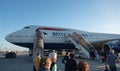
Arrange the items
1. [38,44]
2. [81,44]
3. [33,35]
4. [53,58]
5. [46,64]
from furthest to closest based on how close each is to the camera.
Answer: [33,35] → [81,44] → [38,44] → [53,58] → [46,64]

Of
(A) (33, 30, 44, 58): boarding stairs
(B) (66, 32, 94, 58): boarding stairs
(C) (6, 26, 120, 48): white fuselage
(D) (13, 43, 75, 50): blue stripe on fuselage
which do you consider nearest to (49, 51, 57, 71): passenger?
(A) (33, 30, 44, 58): boarding stairs

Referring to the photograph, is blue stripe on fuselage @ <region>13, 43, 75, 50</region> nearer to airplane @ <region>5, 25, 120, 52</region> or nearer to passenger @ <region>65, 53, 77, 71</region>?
airplane @ <region>5, 25, 120, 52</region>

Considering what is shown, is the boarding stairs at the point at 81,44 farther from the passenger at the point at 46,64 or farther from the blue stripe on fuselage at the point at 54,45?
the passenger at the point at 46,64

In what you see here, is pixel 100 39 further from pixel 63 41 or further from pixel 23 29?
pixel 23 29

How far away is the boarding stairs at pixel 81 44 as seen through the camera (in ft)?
93.3

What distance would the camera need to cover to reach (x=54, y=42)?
110ft

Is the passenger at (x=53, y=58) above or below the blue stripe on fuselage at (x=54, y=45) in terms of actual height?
above

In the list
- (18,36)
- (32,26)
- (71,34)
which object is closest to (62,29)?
(71,34)

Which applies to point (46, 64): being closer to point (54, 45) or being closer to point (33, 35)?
point (33, 35)

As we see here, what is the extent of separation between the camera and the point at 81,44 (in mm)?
A: 30312

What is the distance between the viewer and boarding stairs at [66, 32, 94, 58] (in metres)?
28.4

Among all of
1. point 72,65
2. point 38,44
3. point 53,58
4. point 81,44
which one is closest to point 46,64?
point 53,58

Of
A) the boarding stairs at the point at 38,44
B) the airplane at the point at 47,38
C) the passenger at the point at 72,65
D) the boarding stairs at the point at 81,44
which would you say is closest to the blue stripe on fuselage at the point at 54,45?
the airplane at the point at 47,38

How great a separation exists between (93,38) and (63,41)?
18.3ft
